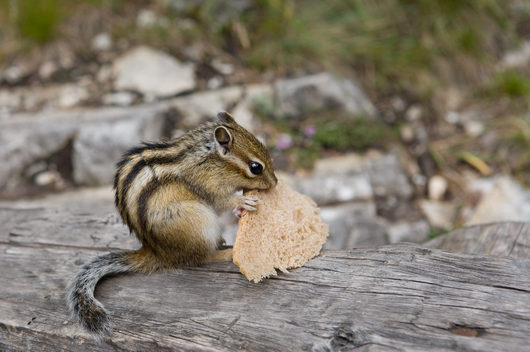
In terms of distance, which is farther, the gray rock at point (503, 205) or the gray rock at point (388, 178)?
the gray rock at point (388, 178)

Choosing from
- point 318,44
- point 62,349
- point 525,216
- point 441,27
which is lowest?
point 62,349

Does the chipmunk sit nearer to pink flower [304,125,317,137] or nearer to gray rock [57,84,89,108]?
pink flower [304,125,317,137]

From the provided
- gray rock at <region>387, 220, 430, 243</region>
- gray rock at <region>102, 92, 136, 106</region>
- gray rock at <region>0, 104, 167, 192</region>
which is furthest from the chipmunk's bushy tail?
gray rock at <region>102, 92, 136, 106</region>

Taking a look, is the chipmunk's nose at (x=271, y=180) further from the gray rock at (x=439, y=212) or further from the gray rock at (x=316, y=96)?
the gray rock at (x=316, y=96)

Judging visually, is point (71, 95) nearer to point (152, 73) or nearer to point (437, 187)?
point (152, 73)

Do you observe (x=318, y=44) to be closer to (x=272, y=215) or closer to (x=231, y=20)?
(x=231, y=20)

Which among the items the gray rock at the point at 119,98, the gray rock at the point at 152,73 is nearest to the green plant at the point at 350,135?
the gray rock at the point at 152,73

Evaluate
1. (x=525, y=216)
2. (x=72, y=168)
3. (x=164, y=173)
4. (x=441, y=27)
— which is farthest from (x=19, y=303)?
(x=441, y=27)
